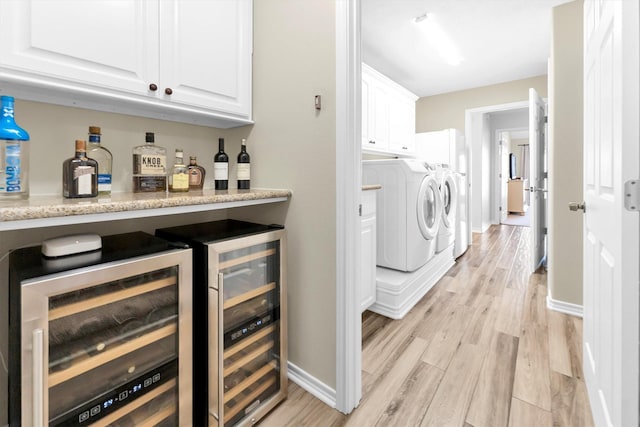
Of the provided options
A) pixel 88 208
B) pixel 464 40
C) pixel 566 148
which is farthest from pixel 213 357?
pixel 464 40

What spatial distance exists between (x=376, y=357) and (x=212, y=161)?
1.52 metres

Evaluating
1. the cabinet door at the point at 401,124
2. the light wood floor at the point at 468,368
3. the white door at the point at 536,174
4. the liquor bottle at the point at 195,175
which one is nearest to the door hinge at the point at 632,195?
the light wood floor at the point at 468,368

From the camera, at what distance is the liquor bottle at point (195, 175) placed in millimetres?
1590

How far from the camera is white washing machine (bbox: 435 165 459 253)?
3.27 m

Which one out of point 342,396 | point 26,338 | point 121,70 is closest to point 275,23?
point 121,70

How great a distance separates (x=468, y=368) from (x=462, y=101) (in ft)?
14.4

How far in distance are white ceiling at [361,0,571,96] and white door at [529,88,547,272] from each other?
64 cm

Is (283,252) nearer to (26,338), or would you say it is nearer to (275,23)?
(26,338)

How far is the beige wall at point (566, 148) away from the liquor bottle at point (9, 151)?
10.5 ft

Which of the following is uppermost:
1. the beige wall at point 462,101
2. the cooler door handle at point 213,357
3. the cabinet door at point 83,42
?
the beige wall at point 462,101

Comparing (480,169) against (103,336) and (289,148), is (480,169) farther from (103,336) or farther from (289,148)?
(103,336)

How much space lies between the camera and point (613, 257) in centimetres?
95

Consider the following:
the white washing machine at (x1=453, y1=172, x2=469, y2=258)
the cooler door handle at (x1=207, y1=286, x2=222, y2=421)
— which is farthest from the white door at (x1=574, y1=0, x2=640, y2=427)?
the white washing machine at (x1=453, y1=172, x2=469, y2=258)

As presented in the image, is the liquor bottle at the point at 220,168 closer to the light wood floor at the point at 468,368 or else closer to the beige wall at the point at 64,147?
the beige wall at the point at 64,147
